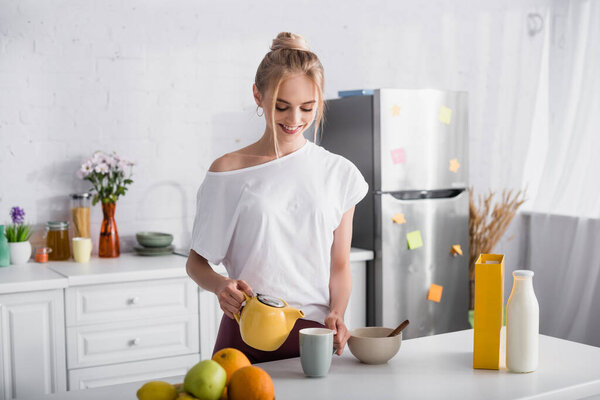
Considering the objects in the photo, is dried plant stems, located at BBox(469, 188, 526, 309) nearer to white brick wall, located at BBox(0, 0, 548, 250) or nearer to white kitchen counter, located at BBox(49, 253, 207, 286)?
white brick wall, located at BBox(0, 0, 548, 250)

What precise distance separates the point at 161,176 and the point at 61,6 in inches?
35.8

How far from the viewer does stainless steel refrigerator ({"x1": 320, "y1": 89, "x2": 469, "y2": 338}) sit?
11.2 feet

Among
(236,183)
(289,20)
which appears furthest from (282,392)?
(289,20)

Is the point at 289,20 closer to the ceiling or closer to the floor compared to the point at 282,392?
closer to the ceiling

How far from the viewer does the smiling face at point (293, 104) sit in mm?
1691

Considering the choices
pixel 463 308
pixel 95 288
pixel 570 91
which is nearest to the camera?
pixel 95 288

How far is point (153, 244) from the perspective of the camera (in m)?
3.27

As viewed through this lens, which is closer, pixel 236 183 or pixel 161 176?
pixel 236 183

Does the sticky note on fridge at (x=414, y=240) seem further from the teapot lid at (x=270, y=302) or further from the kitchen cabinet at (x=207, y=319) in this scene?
the teapot lid at (x=270, y=302)

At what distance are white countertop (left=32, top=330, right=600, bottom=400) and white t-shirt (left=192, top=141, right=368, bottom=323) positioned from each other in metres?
0.20

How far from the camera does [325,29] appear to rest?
3850mm

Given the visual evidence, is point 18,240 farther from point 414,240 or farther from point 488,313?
point 488,313

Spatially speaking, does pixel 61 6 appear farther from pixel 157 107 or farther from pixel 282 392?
pixel 282 392

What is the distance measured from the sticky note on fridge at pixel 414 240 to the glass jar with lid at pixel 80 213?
1531 millimetres
